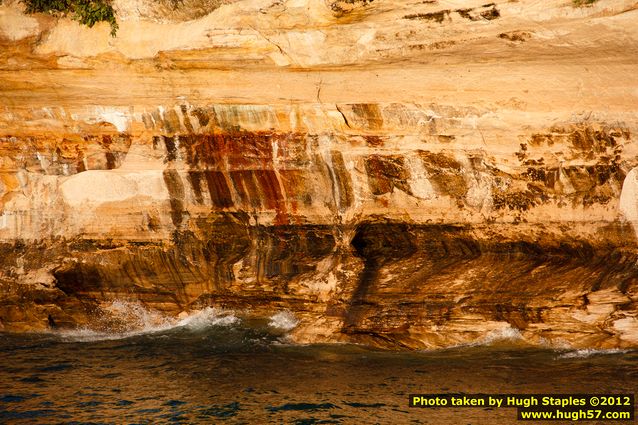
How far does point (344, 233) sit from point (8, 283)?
179 inches

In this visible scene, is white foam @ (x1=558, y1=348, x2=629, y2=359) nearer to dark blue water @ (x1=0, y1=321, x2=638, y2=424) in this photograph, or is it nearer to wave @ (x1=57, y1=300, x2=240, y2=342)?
dark blue water @ (x1=0, y1=321, x2=638, y2=424)

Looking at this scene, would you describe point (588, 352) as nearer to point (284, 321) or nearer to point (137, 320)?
point (284, 321)

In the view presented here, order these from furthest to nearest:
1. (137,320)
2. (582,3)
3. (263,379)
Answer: (137,320), (263,379), (582,3)

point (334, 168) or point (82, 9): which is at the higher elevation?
point (82, 9)

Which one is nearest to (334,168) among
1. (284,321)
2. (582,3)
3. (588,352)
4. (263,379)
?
(284,321)

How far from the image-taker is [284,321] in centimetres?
947

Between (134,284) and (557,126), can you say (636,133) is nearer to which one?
(557,126)

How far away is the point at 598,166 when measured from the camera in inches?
329

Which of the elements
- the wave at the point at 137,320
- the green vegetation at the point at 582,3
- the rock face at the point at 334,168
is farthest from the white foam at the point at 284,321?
the green vegetation at the point at 582,3

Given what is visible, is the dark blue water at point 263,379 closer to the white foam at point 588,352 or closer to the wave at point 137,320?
the white foam at point 588,352

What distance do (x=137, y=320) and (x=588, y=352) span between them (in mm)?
5607

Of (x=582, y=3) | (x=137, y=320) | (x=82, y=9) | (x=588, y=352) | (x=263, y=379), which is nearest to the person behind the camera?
(x=582, y=3)

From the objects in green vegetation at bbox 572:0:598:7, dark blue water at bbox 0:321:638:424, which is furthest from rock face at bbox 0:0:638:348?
dark blue water at bbox 0:321:638:424

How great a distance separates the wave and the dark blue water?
1.24 ft
